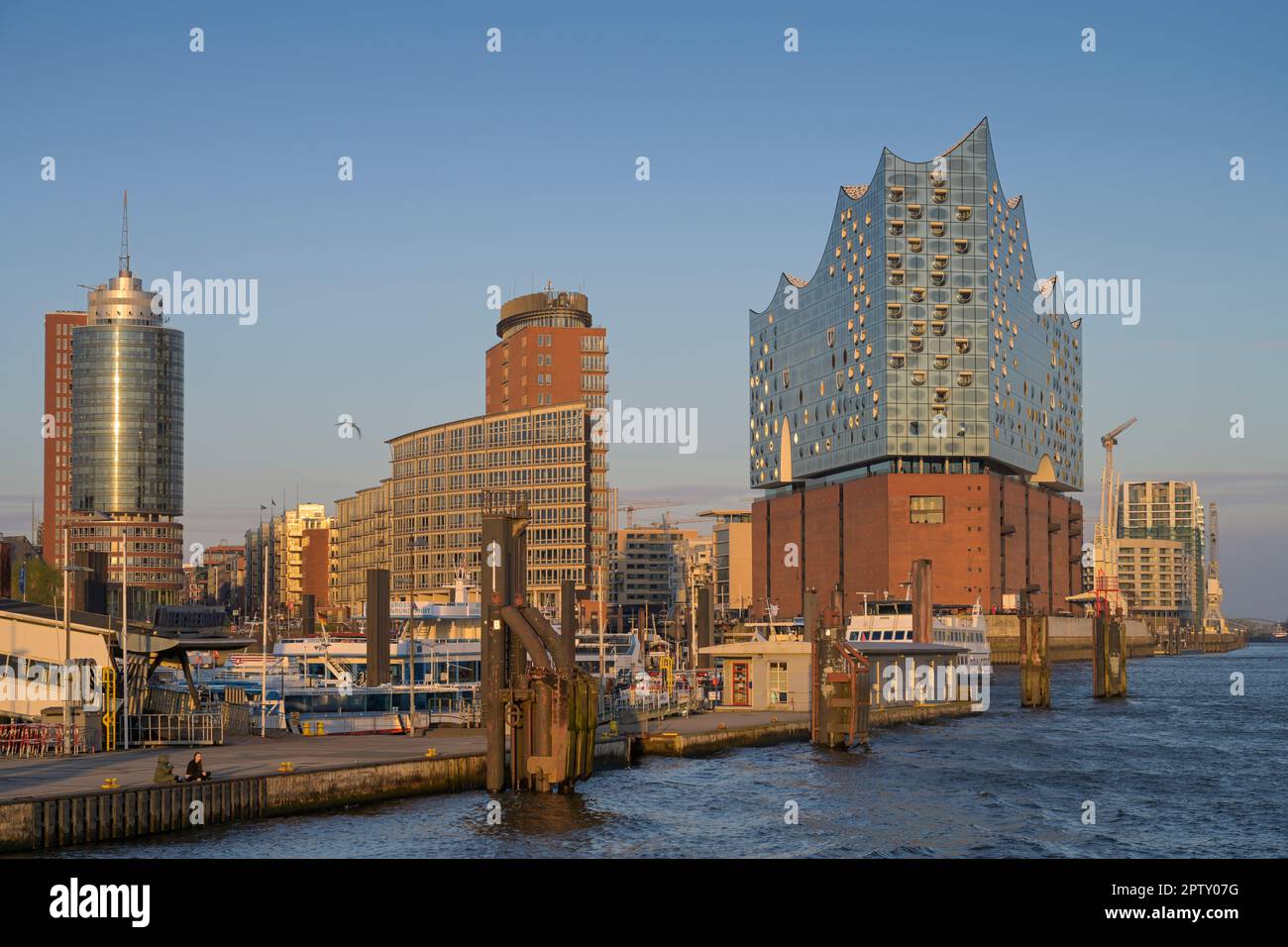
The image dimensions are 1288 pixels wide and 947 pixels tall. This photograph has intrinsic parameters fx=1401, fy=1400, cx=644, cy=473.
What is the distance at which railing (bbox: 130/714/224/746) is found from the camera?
180ft

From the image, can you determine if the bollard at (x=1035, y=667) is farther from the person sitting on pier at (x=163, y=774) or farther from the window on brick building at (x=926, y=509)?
the window on brick building at (x=926, y=509)

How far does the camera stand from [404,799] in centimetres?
4894

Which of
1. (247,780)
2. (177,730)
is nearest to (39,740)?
(177,730)

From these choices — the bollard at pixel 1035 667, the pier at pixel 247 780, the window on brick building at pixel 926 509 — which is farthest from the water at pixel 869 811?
the window on brick building at pixel 926 509

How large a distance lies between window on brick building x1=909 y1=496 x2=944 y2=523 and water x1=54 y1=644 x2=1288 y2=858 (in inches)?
4561

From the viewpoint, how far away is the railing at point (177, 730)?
54.8 m

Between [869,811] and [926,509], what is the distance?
150 meters

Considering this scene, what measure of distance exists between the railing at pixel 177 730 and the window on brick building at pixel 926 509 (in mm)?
151420

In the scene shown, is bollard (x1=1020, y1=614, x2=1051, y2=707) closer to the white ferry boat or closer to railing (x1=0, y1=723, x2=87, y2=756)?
the white ferry boat

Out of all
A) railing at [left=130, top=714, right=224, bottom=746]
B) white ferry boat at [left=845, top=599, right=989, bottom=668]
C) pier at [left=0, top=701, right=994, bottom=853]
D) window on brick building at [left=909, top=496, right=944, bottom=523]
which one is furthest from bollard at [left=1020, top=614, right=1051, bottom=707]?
window on brick building at [left=909, top=496, right=944, bottom=523]

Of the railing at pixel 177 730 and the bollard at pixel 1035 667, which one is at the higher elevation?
the railing at pixel 177 730

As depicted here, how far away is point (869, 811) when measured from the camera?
51125 millimetres
